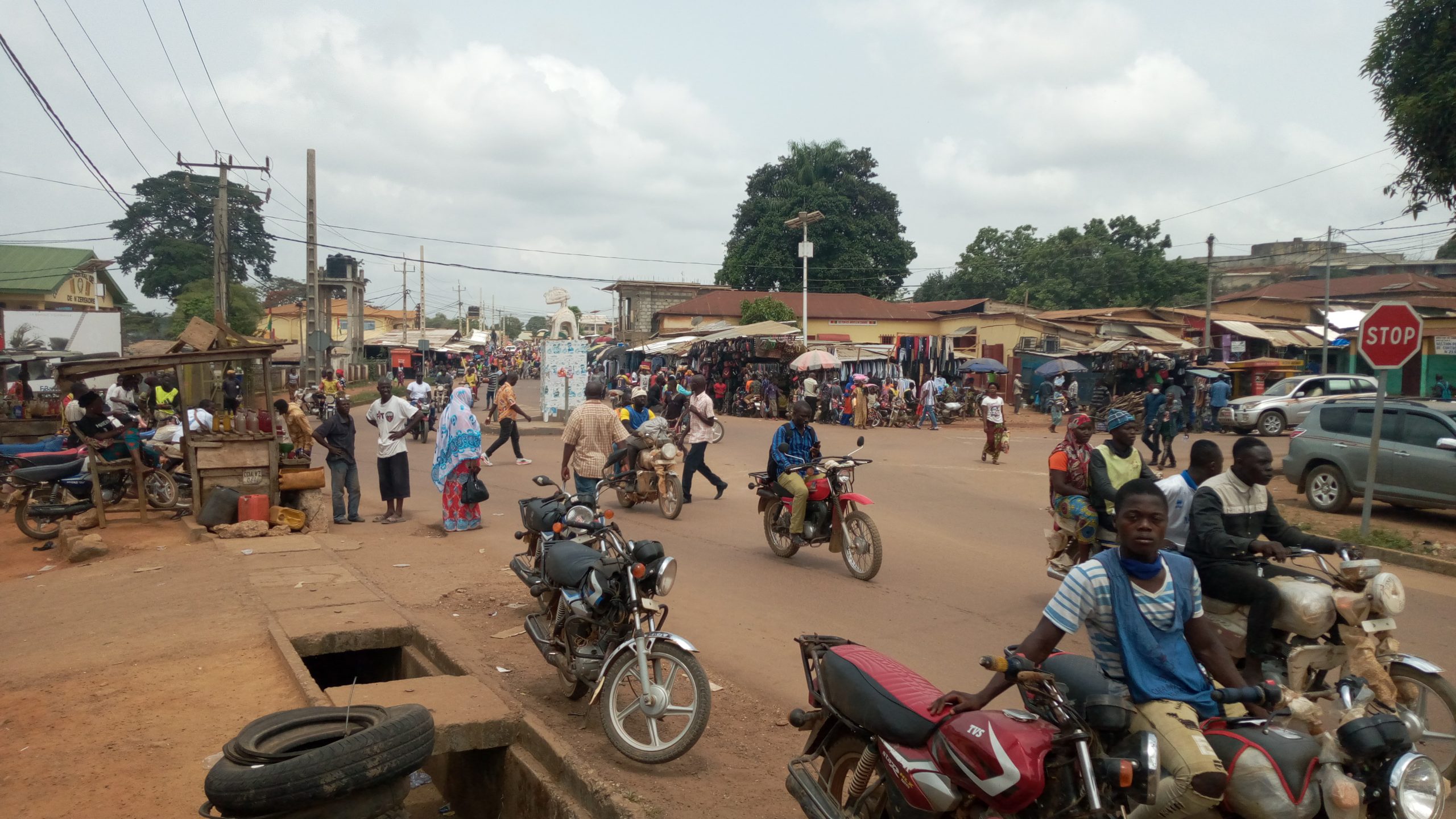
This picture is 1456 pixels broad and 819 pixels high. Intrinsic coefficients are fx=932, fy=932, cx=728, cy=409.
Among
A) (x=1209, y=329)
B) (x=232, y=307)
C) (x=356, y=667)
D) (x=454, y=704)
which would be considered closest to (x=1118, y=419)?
(x=454, y=704)

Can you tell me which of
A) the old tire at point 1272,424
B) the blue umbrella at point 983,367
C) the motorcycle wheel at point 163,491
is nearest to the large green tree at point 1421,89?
the old tire at point 1272,424

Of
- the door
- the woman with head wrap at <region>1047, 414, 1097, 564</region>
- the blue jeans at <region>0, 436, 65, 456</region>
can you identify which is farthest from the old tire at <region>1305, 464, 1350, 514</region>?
the blue jeans at <region>0, 436, 65, 456</region>

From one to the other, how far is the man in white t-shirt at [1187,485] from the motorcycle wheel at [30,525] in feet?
39.0

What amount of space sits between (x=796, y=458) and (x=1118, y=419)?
11.3ft

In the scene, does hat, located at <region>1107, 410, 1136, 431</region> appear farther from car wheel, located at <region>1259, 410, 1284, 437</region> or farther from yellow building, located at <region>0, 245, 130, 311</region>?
yellow building, located at <region>0, 245, 130, 311</region>

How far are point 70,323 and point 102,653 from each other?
2892 cm

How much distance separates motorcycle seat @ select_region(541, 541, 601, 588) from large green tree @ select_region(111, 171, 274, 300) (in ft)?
209

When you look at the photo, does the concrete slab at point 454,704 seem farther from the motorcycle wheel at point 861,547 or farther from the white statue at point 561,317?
the white statue at point 561,317

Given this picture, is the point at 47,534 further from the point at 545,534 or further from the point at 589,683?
the point at 589,683

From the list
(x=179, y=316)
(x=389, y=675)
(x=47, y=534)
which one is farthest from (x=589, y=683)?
(x=179, y=316)

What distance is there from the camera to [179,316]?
146 ft

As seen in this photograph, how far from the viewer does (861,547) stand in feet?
27.9

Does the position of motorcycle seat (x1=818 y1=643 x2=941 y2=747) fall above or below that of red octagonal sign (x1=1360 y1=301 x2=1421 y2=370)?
below

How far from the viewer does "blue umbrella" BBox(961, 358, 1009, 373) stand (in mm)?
31266
